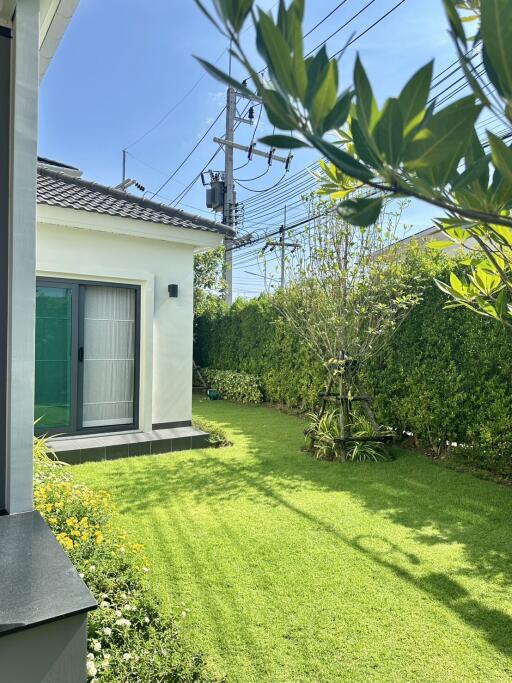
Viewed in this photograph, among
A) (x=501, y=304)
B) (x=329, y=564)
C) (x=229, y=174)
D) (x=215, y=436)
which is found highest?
(x=229, y=174)

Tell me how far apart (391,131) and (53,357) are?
7.97 metres

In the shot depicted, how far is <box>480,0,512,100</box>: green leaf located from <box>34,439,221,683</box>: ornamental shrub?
8.68 ft

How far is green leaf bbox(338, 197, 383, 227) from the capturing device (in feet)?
2.13

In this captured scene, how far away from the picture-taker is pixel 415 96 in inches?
23.6

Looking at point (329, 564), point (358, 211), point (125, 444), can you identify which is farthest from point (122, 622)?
point (125, 444)

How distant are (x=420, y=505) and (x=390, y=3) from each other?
8.79 m

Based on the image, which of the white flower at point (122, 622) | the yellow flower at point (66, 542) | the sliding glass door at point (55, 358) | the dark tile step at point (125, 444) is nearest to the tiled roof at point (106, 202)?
the sliding glass door at point (55, 358)

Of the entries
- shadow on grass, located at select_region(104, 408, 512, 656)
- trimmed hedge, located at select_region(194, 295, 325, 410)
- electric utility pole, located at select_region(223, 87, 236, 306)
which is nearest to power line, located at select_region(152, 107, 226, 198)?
electric utility pole, located at select_region(223, 87, 236, 306)

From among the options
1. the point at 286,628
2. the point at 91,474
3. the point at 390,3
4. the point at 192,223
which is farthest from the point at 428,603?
the point at 390,3

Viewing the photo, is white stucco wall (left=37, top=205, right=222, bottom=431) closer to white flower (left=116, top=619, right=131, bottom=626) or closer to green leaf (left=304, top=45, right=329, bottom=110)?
white flower (left=116, top=619, right=131, bottom=626)

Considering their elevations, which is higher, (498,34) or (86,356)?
(498,34)

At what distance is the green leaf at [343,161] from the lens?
63 cm

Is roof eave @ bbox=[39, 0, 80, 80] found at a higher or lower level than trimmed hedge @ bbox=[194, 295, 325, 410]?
higher

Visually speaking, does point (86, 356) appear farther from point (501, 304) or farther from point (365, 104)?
point (365, 104)
